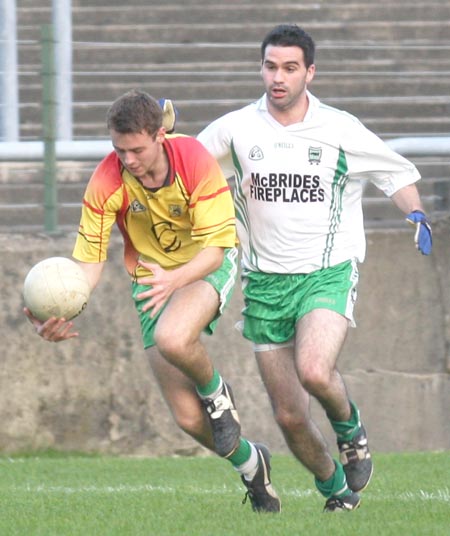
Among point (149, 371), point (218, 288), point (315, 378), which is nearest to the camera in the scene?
point (315, 378)

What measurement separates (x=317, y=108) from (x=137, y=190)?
1.10 meters

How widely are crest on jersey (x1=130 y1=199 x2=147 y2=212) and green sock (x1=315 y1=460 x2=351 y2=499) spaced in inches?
65.9

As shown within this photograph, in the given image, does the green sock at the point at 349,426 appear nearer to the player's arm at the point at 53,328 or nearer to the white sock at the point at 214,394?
the white sock at the point at 214,394

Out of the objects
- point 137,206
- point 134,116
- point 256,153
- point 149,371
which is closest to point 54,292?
point 137,206

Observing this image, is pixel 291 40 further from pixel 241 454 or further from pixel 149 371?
pixel 149 371

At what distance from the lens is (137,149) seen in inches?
294

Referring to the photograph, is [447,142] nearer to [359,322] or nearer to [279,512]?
[359,322]

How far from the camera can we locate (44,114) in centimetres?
1095

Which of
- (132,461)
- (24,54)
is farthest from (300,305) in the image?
(24,54)

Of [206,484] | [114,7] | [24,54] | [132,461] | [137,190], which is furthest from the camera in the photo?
[114,7]

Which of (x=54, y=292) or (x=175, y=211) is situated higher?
(x=175, y=211)

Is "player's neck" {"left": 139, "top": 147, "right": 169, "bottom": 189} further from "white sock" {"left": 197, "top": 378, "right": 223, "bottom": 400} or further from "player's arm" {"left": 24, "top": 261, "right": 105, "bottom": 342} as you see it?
"white sock" {"left": 197, "top": 378, "right": 223, "bottom": 400}

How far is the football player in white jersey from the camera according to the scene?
26.3 feet

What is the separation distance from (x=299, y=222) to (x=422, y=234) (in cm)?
64
